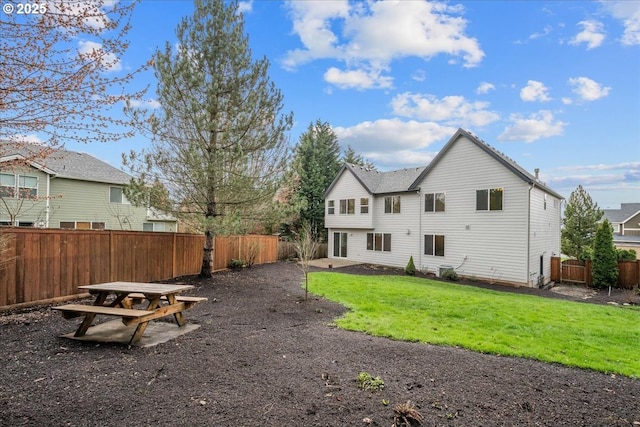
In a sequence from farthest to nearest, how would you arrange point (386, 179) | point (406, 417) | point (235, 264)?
point (386, 179) < point (235, 264) < point (406, 417)

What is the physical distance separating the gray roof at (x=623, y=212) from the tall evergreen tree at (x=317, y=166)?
38.5 metres

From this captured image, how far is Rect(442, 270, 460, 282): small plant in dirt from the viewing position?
16953mm

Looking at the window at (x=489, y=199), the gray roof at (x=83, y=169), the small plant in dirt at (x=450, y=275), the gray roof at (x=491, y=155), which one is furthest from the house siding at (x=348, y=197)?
the gray roof at (x=83, y=169)

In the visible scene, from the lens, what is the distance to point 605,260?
16500 millimetres

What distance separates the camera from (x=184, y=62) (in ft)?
31.9

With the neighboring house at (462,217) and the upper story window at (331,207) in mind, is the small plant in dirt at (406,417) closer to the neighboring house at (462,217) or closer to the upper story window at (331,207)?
the neighboring house at (462,217)

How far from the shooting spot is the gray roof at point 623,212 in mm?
42491

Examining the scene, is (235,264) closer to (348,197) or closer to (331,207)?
(348,197)

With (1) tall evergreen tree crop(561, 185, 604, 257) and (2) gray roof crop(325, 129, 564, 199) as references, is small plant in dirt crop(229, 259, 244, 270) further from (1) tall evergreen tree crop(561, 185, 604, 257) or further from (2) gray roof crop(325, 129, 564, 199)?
(1) tall evergreen tree crop(561, 185, 604, 257)

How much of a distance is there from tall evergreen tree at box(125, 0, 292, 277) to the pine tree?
17089 millimetres

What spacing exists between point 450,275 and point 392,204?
6.16 meters

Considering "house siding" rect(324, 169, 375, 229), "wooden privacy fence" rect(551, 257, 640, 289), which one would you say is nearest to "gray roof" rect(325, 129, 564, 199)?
"house siding" rect(324, 169, 375, 229)

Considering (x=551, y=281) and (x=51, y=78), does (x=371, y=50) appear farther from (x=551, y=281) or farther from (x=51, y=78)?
(x=551, y=281)

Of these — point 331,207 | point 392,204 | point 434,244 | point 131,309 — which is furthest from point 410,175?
point 131,309
